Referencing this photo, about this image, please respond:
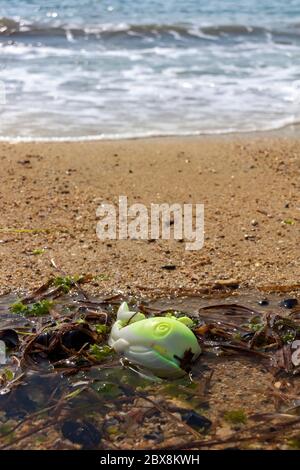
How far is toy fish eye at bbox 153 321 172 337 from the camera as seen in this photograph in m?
2.50

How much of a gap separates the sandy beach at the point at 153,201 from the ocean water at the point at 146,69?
1.88 ft

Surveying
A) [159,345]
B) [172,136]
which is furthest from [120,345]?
[172,136]

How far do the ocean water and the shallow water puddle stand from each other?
2869 mm

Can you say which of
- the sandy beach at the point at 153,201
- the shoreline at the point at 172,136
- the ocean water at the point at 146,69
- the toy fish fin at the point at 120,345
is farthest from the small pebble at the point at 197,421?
the ocean water at the point at 146,69

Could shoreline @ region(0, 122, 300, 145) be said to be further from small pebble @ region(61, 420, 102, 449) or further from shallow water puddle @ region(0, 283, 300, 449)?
small pebble @ region(61, 420, 102, 449)

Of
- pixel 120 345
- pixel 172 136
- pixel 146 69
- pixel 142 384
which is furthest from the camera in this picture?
pixel 146 69

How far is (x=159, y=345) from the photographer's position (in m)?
2.49

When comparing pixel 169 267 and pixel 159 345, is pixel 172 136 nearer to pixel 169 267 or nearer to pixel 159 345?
pixel 169 267

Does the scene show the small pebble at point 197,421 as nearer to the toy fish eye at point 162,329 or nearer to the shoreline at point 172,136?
the toy fish eye at point 162,329

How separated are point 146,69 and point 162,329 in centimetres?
554

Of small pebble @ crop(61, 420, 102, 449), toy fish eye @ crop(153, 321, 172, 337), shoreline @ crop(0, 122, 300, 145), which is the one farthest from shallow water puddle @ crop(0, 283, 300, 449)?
shoreline @ crop(0, 122, 300, 145)

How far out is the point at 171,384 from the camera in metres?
2.43
